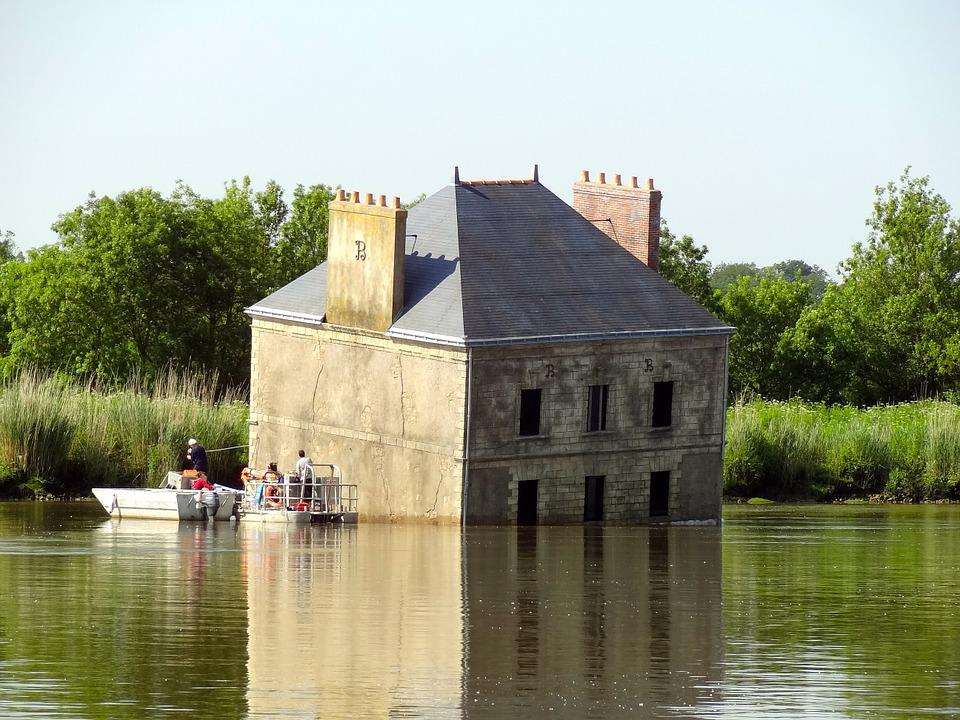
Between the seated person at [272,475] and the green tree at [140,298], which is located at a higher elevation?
the green tree at [140,298]

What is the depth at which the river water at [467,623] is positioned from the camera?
25500mm

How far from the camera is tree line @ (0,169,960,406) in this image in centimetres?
6438

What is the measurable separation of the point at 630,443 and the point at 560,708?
2216cm

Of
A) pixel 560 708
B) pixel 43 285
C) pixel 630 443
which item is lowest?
pixel 560 708

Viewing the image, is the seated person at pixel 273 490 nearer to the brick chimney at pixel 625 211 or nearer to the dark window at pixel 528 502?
the dark window at pixel 528 502

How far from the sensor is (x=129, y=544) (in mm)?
39469

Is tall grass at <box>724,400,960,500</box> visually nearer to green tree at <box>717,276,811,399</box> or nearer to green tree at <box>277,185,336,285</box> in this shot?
green tree at <box>717,276,811,399</box>

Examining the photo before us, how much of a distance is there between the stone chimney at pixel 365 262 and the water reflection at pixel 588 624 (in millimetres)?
5762

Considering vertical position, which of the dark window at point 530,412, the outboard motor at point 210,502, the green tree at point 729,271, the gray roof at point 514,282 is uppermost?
the green tree at point 729,271

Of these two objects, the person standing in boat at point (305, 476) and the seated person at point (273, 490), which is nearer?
the seated person at point (273, 490)

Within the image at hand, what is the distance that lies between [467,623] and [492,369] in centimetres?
1383

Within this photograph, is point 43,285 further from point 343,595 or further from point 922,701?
point 922,701

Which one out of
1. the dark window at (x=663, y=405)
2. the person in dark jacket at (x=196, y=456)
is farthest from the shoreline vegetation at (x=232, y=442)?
the dark window at (x=663, y=405)

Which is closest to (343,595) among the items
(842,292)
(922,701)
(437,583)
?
(437,583)
